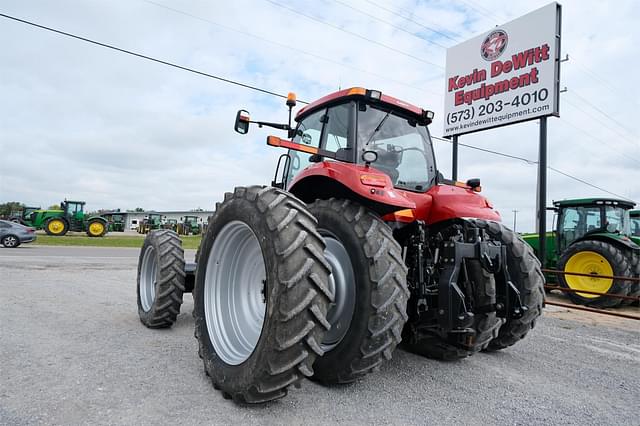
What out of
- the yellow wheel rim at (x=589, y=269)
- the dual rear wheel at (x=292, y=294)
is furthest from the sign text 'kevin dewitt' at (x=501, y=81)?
the dual rear wheel at (x=292, y=294)

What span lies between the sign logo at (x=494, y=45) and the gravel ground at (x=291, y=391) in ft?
26.4

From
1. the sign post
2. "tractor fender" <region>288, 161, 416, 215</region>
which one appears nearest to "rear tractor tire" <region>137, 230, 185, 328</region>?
"tractor fender" <region>288, 161, 416, 215</region>

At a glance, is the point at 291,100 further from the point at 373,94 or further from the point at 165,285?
the point at 165,285

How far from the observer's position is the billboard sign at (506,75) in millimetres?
9328

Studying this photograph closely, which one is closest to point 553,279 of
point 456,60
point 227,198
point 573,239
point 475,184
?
point 573,239

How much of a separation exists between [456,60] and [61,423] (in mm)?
12092

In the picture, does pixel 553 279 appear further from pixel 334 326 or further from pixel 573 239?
pixel 334 326

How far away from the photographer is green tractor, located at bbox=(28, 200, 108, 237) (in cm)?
2673

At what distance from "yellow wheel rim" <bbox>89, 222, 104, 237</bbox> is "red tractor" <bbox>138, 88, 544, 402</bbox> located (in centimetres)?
2706

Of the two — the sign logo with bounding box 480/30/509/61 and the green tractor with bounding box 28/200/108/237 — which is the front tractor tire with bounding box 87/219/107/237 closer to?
the green tractor with bounding box 28/200/108/237

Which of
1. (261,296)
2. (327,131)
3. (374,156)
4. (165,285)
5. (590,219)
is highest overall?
Answer: (327,131)

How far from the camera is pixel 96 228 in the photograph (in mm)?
27938

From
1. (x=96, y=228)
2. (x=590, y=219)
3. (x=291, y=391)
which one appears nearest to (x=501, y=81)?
(x=590, y=219)

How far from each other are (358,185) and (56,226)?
29.9 m
